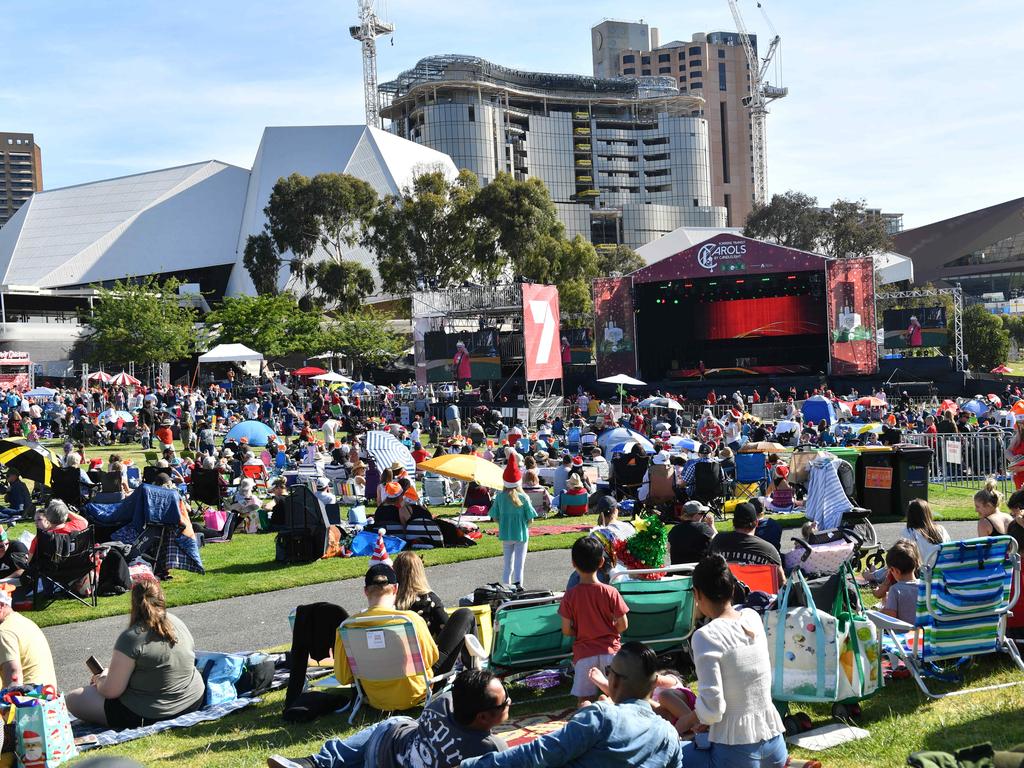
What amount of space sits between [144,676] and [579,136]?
12775 centimetres

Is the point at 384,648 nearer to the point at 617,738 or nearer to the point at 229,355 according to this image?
the point at 617,738

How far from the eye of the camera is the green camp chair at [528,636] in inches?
265

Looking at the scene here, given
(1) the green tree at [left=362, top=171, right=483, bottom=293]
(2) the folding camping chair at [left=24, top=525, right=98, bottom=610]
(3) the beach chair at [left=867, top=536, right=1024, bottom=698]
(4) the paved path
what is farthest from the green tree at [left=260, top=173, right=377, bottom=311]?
(3) the beach chair at [left=867, top=536, right=1024, bottom=698]

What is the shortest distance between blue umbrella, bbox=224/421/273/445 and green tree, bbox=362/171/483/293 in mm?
35667

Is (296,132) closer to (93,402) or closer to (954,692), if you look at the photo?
(93,402)

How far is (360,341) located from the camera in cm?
5156

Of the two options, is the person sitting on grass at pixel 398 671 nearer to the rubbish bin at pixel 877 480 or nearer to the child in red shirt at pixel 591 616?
the child in red shirt at pixel 591 616

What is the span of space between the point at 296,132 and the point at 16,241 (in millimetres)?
25445

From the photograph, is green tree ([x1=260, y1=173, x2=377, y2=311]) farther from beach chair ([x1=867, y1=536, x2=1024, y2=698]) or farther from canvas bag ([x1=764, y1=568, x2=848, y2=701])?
canvas bag ([x1=764, y1=568, x2=848, y2=701])

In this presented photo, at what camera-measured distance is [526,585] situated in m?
10.9

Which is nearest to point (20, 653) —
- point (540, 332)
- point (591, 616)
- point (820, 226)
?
point (591, 616)

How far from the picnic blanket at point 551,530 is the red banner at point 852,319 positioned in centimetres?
2857

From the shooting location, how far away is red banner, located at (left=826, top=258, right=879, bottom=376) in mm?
40500

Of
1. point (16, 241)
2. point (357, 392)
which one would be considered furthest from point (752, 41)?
point (357, 392)
